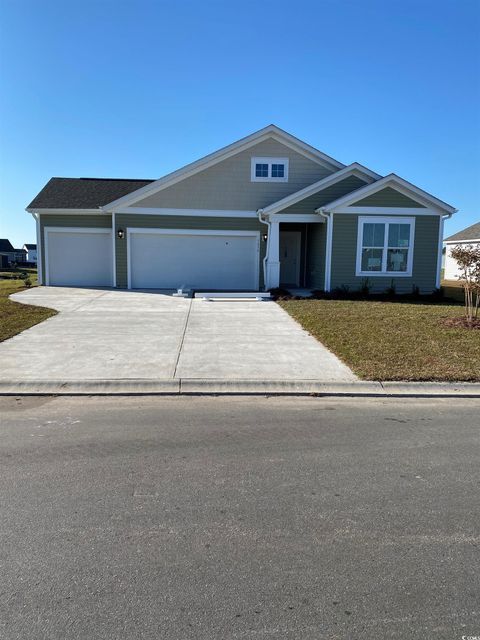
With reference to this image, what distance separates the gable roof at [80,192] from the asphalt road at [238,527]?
16511mm

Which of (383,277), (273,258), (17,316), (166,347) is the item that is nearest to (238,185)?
(273,258)

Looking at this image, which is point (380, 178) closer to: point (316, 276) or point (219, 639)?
point (316, 276)

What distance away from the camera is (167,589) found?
2.77 meters

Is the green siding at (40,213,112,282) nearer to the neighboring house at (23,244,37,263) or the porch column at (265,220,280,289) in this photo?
the porch column at (265,220,280,289)

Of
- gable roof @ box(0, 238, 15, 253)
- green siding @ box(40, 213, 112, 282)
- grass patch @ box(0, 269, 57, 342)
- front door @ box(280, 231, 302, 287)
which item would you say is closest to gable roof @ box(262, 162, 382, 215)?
front door @ box(280, 231, 302, 287)

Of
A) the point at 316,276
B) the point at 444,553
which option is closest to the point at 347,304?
the point at 316,276

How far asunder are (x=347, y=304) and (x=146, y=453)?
1181 centimetres

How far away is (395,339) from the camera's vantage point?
32.3ft

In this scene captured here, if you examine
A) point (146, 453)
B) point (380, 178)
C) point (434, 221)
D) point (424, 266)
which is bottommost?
point (146, 453)

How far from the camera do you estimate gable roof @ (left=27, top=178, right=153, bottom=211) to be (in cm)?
2049

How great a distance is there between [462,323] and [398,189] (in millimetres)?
7812

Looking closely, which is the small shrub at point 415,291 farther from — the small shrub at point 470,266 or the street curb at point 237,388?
the street curb at point 237,388

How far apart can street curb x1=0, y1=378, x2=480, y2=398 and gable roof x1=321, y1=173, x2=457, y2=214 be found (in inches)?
465

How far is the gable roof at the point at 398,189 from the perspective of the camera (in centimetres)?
1764
